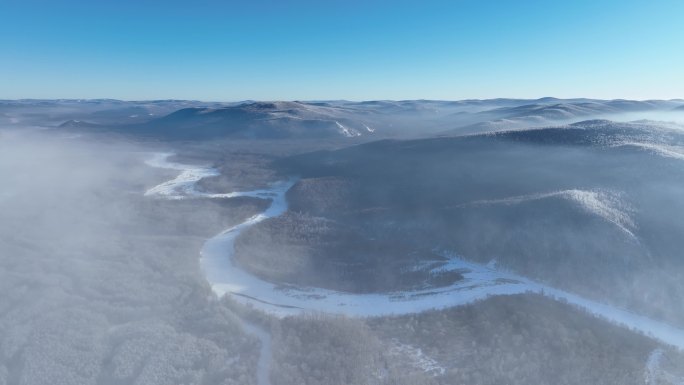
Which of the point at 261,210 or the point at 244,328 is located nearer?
the point at 244,328

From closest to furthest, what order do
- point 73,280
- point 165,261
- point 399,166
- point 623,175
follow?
1. point 73,280
2. point 165,261
3. point 623,175
4. point 399,166

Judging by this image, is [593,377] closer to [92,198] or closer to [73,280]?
[73,280]

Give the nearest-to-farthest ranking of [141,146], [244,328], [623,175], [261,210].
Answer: [244,328]
[623,175]
[261,210]
[141,146]

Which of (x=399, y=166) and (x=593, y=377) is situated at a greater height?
(x=399, y=166)

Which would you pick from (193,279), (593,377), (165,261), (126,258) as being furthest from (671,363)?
(126,258)

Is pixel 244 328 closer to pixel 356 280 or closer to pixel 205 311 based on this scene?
pixel 205 311

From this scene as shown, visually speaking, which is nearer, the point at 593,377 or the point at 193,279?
the point at 593,377

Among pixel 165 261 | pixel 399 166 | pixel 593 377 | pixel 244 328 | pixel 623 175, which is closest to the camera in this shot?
pixel 593 377

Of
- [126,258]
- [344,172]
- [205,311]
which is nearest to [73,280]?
[126,258]

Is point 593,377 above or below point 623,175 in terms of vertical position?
below
